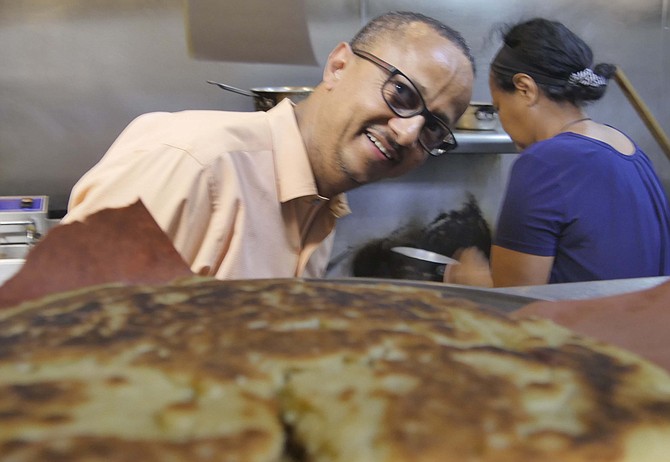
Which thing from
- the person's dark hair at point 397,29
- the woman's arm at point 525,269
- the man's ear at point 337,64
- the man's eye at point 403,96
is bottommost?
the woman's arm at point 525,269

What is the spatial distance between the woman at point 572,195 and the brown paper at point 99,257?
1135 millimetres

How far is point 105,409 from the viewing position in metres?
0.38

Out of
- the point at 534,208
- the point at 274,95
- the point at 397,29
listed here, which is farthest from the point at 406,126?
the point at 274,95

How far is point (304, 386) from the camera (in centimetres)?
43

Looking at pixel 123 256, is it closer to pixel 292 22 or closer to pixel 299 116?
pixel 299 116

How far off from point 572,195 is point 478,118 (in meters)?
1.10

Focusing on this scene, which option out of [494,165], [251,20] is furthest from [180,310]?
A: [494,165]

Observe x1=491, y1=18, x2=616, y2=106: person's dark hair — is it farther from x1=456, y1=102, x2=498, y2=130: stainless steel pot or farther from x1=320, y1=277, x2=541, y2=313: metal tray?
x1=320, y1=277, x2=541, y2=313: metal tray

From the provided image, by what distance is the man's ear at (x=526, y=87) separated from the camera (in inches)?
68.0

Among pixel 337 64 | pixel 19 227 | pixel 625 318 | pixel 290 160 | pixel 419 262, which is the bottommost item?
pixel 419 262

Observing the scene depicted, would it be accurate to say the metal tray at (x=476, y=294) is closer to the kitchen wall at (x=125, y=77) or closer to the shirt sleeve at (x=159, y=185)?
the shirt sleeve at (x=159, y=185)

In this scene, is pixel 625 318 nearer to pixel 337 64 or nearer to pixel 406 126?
pixel 406 126

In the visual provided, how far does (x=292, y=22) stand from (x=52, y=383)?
2.41 m

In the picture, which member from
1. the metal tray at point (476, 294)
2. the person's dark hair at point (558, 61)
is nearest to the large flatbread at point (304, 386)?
the metal tray at point (476, 294)
